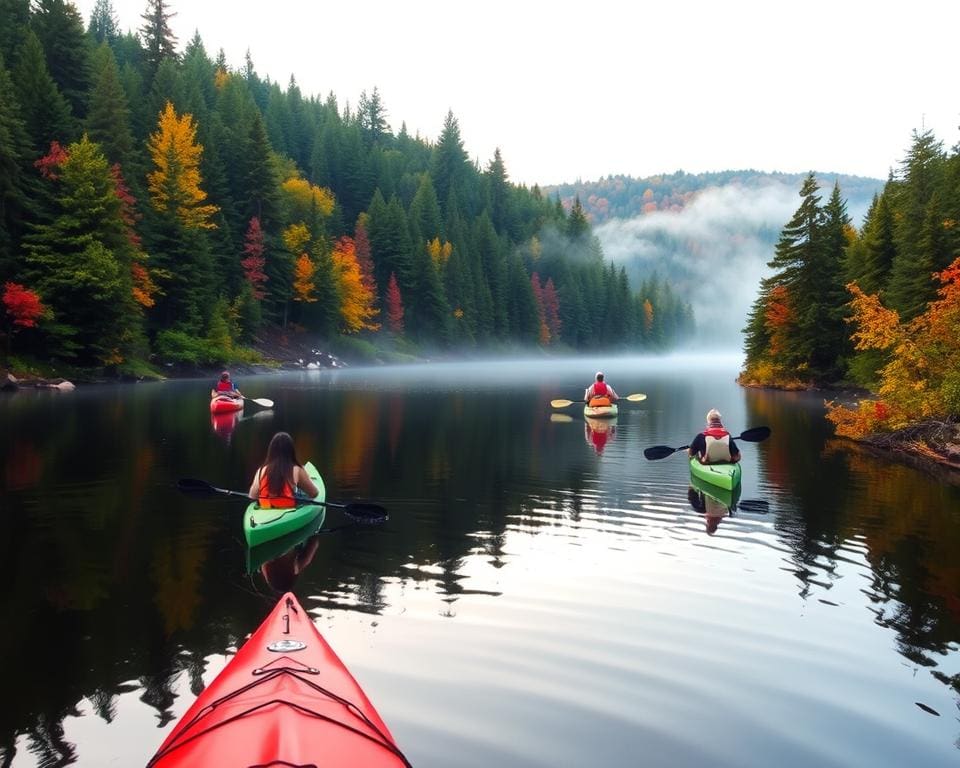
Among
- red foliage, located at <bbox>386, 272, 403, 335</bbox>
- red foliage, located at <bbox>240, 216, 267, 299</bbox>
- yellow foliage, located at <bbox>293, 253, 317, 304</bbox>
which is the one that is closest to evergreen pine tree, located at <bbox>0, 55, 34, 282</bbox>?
red foliage, located at <bbox>240, 216, 267, 299</bbox>

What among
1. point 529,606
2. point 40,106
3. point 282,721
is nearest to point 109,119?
point 40,106

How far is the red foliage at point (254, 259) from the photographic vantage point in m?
68.9

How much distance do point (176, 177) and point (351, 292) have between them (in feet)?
86.5

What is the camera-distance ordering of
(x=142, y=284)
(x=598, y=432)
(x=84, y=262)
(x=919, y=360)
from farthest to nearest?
(x=142, y=284)
(x=84, y=262)
(x=598, y=432)
(x=919, y=360)

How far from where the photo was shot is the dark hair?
507 inches

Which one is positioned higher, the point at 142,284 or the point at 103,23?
the point at 103,23

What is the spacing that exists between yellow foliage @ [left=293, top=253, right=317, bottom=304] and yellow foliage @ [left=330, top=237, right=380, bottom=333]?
11.9 ft

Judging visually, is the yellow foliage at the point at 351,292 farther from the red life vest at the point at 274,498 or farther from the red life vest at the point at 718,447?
the red life vest at the point at 274,498

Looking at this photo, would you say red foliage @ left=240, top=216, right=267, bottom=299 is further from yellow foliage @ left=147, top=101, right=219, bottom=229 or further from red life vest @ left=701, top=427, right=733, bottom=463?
red life vest @ left=701, top=427, right=733, bottom=463

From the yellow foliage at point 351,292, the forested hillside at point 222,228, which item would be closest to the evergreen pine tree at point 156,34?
the forested hillside at point 222,228

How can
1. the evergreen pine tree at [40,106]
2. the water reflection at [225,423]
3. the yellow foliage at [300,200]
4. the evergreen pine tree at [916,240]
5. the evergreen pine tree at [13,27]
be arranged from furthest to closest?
the yellow foliage at [300,200] < the evergreen pine tree at [13,27] < the evergreen pine tree at [40,106] < the evergreen pine tree at [916,240] < the water reflection at [225,423]

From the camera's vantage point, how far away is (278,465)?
1302 cm

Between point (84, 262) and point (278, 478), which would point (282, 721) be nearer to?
point (278, 478)

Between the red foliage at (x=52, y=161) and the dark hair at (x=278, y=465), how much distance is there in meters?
40.6
